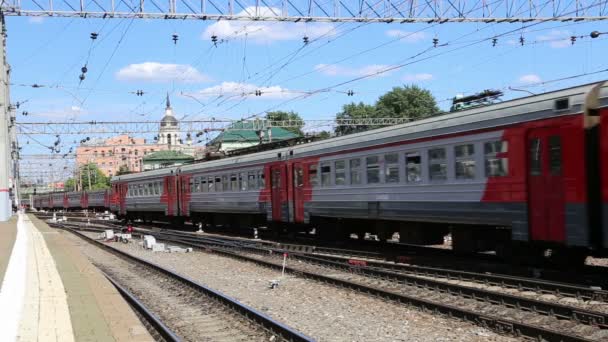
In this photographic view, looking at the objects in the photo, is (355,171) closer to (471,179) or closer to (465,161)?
(465,161)

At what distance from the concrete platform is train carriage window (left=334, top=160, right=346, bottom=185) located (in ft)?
21.8

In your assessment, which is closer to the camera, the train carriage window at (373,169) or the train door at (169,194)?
the train carriage window at (373,169)

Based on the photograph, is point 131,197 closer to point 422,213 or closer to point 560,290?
point 422,213

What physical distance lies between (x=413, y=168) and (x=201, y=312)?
5.96 meters

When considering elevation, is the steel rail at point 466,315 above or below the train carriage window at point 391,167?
below

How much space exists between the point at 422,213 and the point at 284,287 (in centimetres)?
356

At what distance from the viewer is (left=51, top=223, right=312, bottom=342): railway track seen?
8492mm

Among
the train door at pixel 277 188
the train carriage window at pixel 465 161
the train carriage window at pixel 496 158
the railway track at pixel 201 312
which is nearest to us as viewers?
the railway track at pixel 201 312

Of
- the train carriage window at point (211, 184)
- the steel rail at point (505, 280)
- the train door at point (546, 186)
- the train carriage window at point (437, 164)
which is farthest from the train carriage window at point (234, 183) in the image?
the train door at point (546, 186)

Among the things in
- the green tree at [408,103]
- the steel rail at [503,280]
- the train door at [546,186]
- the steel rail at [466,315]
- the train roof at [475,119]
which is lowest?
the steel rail at [466,315]

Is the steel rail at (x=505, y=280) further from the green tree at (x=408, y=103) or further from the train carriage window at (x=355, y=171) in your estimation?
the green tree at (x=408, y=103)

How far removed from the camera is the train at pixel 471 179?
976cm

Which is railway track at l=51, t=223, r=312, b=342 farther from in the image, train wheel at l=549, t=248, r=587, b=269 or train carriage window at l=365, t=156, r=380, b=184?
train wheel at l=549, t=248, r=587, b=269

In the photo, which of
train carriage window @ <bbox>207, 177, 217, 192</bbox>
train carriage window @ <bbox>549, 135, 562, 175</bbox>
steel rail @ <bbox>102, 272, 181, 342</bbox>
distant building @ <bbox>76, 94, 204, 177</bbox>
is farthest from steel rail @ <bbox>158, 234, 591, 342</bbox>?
distant building @ <bbox>76, 94, 204, 177</bbox>
